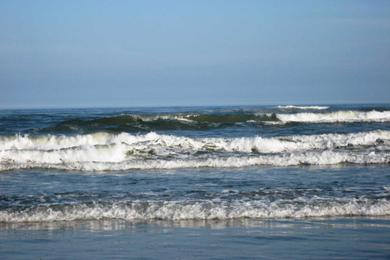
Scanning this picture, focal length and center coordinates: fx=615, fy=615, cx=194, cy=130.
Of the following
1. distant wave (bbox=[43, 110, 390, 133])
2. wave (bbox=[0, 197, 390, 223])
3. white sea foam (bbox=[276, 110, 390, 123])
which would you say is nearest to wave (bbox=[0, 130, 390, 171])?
distant wave (bbox=[43, 110, 390, 133])

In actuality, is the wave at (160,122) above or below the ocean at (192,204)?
above

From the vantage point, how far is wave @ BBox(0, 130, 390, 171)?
1620 cm

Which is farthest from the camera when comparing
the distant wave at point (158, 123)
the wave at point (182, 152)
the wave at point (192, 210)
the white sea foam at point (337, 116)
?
the white sea foam at point (337, 116)

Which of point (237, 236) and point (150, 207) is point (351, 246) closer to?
point (237, 236)

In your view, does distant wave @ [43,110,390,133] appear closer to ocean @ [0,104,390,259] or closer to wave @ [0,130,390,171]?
wave @ [0,130,390,171]

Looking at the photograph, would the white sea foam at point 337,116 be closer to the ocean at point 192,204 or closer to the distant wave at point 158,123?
the distant wave at point 158,123

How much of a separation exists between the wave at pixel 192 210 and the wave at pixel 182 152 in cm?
566

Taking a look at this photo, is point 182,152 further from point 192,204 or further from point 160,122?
point 160,122

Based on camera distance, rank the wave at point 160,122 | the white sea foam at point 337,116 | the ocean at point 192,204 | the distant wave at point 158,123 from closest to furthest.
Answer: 1. the ocean at point 192,204
2. the distant wave at point 158,123
3. the wave at point 160,122
4. the white sea foam at point 337,116

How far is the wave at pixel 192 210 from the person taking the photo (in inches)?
363

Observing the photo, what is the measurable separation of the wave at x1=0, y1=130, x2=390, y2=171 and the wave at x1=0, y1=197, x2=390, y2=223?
18.6 ft

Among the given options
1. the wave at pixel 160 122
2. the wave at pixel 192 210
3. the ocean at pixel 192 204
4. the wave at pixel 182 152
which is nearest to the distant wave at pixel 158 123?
the wave at pixel 160 122

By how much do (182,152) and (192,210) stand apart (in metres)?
9.98

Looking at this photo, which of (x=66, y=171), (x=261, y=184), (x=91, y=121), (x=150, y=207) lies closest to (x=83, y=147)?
(x=66, y=171)
